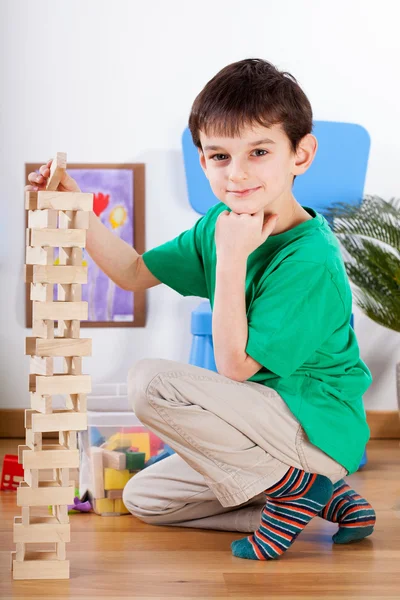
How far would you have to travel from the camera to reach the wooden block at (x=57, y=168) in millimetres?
1137

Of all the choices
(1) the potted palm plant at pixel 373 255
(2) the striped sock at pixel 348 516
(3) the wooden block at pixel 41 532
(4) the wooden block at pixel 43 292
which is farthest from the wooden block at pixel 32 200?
(1) the potted palm plant at pixel 373 255

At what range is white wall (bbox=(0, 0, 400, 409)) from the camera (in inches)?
97.6

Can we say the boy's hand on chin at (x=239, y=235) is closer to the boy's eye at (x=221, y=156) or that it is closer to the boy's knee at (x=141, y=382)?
the boy's eye at (x=221, y=156)

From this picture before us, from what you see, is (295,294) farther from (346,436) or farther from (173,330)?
(173,330)

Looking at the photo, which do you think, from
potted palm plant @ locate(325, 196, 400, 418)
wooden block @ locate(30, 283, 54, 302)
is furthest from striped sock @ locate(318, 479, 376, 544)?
potted palm plant @ locate(325, 196, 400, 418)

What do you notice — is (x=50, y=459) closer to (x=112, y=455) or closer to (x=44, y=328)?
(x=44, y=328)

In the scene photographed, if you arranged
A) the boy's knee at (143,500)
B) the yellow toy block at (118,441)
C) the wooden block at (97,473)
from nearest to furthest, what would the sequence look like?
the boy's knee at (143,500)
the wooden block at (97,473)
the yellow toy block at (118,441)

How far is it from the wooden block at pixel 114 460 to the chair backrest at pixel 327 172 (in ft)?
3.29

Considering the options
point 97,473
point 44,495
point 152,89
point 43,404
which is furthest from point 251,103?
point 152,89

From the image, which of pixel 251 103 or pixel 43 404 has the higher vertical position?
pixel 251 103

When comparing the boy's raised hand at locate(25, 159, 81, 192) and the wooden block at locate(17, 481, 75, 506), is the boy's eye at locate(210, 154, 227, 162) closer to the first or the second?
the boy's raised hand at locate(25, 159, 81, 192)

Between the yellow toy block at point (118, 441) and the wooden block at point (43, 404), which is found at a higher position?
the wooden block at point (43, 404)

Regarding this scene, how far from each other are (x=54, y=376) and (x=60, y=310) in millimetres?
91

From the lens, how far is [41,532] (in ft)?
3.81
